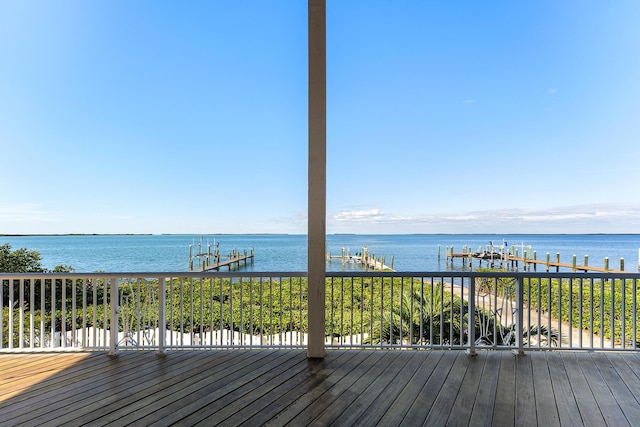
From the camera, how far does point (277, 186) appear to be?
25062 mm

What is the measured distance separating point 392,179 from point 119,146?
18.1 m

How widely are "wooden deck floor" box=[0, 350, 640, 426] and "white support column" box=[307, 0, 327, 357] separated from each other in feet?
2.04

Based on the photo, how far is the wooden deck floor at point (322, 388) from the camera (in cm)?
187

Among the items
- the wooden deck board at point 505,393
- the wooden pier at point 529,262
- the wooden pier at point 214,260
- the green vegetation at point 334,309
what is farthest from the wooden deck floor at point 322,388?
the wooden pier at point 214,260

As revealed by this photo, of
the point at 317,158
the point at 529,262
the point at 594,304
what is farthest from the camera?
the point at 529,262

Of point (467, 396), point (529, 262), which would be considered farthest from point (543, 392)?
point (529, 262)

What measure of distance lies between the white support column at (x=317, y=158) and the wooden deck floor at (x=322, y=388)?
2.04 feet

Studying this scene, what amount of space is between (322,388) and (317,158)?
1814mm

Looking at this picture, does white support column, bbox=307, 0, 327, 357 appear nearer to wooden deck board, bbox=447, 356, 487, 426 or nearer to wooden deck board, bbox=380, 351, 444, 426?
wooden deck board, bbox=380, 351, 444, 426

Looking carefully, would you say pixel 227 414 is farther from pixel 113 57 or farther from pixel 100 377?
pixel 113 57

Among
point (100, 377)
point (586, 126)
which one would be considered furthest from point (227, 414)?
point (586, 126)

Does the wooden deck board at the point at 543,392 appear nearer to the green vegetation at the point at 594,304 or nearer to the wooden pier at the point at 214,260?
the green vegetation at the point at 594,304

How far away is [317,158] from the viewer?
9.61 ft

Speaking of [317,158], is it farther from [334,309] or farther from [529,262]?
[529,262]
